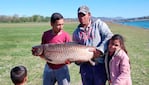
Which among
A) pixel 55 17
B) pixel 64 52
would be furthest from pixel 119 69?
pixel 55 17

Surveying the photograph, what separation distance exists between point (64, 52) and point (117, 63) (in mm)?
829

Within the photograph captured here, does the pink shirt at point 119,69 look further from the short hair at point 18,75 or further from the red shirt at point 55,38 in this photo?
the short hair at point 18,75

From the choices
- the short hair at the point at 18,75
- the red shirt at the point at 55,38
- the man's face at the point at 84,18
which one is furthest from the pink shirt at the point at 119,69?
the short hair at the point at 18,75

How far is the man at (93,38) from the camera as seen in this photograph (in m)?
5.10

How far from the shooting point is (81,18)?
5086 mm

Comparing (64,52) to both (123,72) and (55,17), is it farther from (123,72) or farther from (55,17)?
(123,72)

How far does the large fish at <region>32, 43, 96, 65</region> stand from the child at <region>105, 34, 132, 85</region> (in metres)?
0.34

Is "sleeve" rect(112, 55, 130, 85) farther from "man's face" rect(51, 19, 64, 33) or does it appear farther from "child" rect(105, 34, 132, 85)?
"man's face" rect(51, 19, 64, 33)

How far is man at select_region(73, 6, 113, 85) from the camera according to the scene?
5.10m

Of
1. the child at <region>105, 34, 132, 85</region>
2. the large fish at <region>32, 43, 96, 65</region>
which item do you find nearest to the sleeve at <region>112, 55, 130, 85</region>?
the child at <region>105, 34, 132, 85</region>

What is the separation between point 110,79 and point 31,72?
697 centimetres

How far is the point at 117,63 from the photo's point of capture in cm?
517

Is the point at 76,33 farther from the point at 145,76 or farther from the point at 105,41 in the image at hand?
the point at 145,76

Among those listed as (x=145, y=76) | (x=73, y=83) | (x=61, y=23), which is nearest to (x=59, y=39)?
(x=61, y=23)
